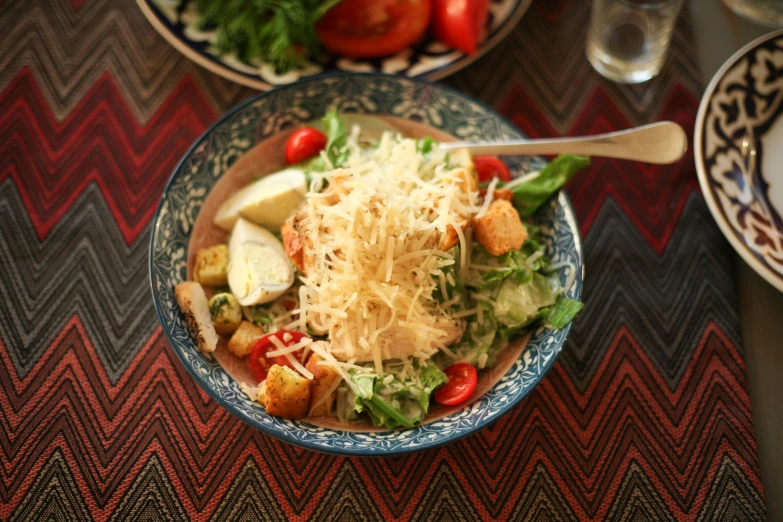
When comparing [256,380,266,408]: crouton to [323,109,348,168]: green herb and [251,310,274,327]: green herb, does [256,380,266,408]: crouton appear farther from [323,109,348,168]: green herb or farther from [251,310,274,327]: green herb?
[323,109,348,168]: green herb

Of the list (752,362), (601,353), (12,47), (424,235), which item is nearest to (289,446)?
(424,235)

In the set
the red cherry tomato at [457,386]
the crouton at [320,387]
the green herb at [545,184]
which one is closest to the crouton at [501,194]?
the green herb at [545,184]

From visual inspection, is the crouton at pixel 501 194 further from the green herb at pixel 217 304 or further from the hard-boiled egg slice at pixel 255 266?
the green herb at pixel 217 304

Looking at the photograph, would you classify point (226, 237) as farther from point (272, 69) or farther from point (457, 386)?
point (457, 386)

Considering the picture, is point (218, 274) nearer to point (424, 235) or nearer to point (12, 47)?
point (424, 235)

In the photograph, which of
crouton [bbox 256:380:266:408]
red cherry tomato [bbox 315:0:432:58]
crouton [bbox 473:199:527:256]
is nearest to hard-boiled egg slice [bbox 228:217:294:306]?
crouton [bbox 256:380:266:408]

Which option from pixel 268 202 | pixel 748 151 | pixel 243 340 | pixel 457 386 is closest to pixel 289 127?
pixel 268 202

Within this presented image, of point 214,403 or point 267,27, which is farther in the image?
point 267,27
